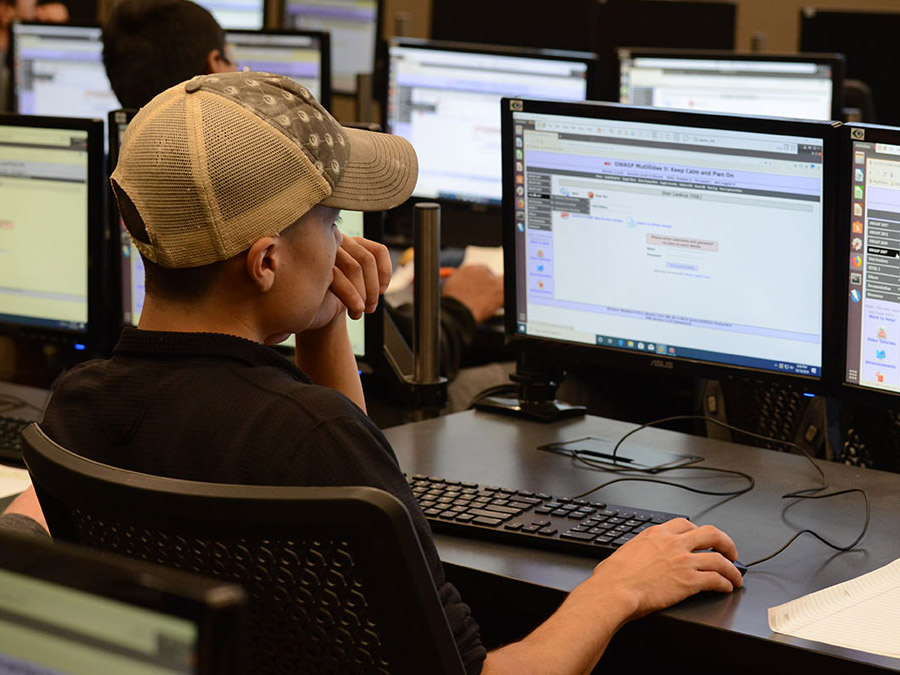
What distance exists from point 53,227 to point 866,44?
3.04 m

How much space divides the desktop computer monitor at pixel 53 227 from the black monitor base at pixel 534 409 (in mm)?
738

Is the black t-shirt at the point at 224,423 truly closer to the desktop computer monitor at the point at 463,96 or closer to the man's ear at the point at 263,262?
the man's ear at the point at 263,262

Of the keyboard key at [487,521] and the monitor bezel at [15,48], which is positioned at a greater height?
the monitor bezel at [15,48]

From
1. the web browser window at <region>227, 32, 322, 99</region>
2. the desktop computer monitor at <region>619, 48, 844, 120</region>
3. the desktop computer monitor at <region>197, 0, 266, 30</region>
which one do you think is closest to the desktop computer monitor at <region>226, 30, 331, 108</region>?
the web browser window at <region>227, 32, 322, 99</region>

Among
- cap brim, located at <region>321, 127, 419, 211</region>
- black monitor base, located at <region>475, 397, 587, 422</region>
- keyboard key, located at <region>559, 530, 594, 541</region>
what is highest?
cap brim, located at <region>321, 127, 419, 211</region>

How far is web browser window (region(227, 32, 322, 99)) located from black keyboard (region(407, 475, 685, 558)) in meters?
2.18

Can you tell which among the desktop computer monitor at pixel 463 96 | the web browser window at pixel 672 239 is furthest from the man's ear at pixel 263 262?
the desktop computer monitor at pixel 463 96

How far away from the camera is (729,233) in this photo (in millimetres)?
1721

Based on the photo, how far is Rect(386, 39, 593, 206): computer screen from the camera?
314 centimetres

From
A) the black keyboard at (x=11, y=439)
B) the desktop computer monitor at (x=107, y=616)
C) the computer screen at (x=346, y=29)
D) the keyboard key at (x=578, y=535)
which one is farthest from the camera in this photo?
the computer screen at (x=346, y=29)

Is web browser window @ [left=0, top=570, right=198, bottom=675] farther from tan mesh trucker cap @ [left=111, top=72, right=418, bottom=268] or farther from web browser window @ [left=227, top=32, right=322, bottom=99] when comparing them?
web browser window @ [left=227, top=32, right=322, bottom=99]

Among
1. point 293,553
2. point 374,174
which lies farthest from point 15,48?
point 293,553

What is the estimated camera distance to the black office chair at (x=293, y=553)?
0.86 metres

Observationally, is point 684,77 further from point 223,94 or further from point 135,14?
point 223,94
